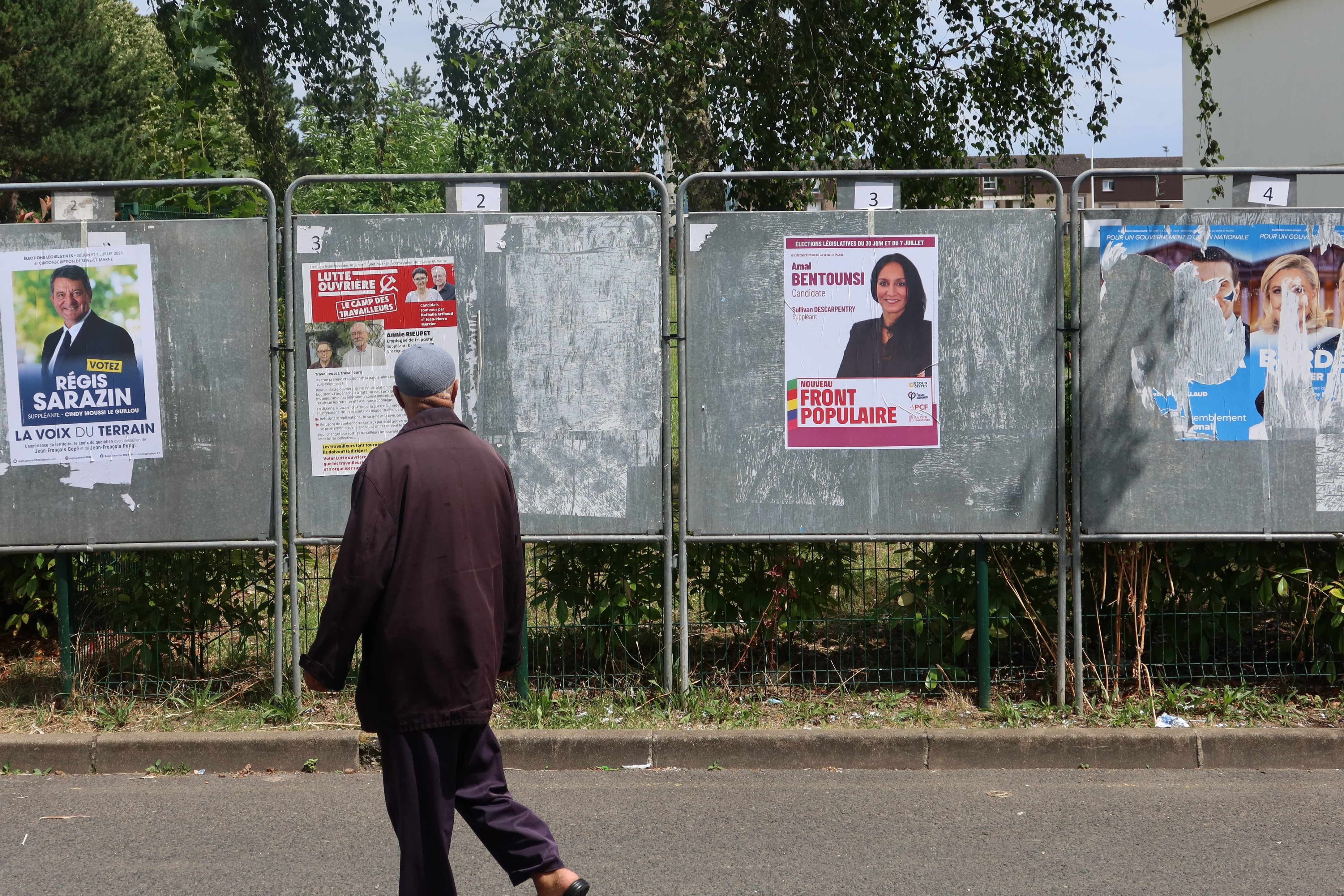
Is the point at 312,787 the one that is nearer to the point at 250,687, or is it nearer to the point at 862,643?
the point at 250,687

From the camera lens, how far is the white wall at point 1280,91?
20.4 metres

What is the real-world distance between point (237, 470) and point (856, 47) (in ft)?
23.4

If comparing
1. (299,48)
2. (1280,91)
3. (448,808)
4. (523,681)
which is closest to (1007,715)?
(523,681)

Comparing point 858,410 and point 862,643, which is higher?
point 858,410

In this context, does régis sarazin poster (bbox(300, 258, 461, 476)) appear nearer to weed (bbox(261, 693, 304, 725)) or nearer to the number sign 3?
weed (bbox(261, 693, 304, 725))

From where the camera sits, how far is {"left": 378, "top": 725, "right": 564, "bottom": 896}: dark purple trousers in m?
3.45

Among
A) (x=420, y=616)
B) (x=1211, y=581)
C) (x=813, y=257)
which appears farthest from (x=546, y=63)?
(x=420, y=616)

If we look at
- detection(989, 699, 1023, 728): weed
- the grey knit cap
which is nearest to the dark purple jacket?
the grey knit cap

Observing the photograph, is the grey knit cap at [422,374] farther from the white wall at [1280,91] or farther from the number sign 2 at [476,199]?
the white wall at [1280,91]

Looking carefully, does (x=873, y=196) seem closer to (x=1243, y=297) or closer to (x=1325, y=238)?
(x=1243, y=297)

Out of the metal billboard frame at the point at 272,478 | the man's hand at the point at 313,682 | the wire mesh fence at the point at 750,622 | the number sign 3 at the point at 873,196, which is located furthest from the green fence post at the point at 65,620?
the number sign 3 at the point at 873,196

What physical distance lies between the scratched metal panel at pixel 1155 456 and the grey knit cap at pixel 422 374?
3379mm

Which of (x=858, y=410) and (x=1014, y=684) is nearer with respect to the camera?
(x=858, y=410)

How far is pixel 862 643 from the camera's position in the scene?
6129 mm
